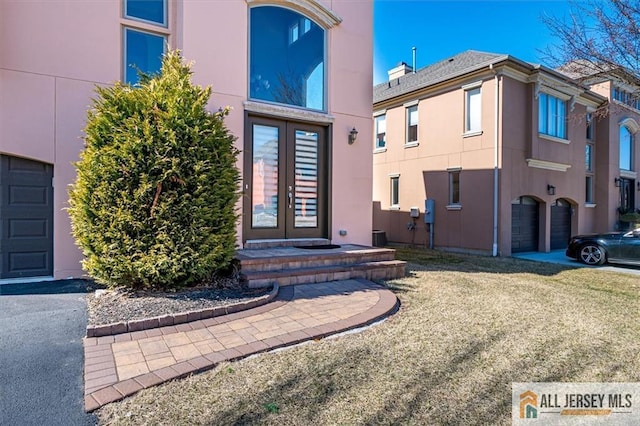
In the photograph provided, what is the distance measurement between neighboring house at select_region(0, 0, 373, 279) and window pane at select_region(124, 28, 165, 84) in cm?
2

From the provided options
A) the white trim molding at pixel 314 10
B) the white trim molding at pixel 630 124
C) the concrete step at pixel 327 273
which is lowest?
the concrete step at pixel 327 273

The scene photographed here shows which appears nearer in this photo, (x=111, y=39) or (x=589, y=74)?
(x=111, y=39)

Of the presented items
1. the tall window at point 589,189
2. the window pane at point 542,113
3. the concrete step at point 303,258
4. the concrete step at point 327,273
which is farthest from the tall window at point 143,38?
the tall window at point 589,189

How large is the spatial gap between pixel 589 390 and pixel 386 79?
1746cm

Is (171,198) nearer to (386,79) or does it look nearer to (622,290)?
(622,290)

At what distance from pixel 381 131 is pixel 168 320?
12.9m

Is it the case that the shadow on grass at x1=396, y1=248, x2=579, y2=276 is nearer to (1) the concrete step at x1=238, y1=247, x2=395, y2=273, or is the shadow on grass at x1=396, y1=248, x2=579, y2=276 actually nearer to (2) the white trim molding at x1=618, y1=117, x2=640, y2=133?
(1) the concrete step at x1=238, y1=247, x2=395, y2=273

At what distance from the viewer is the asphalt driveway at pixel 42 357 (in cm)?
245

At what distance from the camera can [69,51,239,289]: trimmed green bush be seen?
15.3 feet

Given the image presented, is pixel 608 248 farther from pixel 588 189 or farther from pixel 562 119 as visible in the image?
pixel 588 189

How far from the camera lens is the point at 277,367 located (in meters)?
3.13

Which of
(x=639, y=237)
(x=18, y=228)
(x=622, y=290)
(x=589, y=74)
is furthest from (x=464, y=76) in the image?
(x=18, y=228)

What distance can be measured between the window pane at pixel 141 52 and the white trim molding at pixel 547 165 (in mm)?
11107

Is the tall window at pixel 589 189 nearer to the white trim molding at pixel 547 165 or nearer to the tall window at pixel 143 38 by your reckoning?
the white trim molding at pixel 547 165
